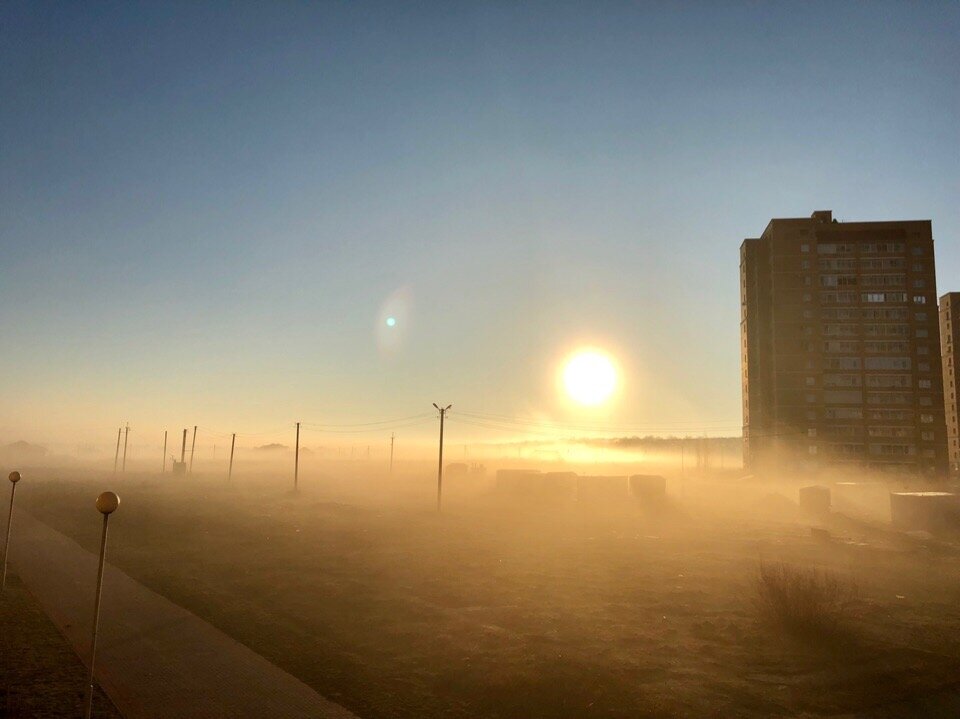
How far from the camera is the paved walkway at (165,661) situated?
418 inches

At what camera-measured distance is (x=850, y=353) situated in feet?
308

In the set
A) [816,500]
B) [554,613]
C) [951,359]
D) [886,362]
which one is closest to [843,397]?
[886,362]

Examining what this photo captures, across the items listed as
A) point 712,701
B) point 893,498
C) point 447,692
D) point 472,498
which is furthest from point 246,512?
point 893,498

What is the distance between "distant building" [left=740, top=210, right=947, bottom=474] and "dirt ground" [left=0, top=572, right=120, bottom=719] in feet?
310

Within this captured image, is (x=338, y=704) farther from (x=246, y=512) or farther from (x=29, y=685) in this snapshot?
(x=246, y=512)

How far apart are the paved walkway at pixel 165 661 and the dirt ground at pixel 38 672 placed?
29 centimetres

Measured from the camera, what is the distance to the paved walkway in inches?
418

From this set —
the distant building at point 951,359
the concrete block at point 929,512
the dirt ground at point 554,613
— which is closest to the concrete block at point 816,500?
the concrete block at point 929,512

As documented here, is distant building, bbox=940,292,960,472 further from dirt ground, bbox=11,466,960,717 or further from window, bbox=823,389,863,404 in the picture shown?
dirt ground, bbox=11,466,960,717

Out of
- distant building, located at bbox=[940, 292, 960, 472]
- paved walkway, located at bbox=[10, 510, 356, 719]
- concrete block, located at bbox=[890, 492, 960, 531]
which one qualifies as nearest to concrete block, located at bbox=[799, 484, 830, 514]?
concrete block, located at bbox=[890, 492, 960, 531]

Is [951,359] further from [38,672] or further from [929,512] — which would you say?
[38,672]

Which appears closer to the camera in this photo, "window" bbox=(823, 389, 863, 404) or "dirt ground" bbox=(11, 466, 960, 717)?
"dirt ground" bbox=(11, 466, 960, 717)

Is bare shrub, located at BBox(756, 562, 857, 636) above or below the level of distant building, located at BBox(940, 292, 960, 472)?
below

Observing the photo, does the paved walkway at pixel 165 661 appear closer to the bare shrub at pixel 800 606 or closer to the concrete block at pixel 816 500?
the bare shrub at pixel 800 606
